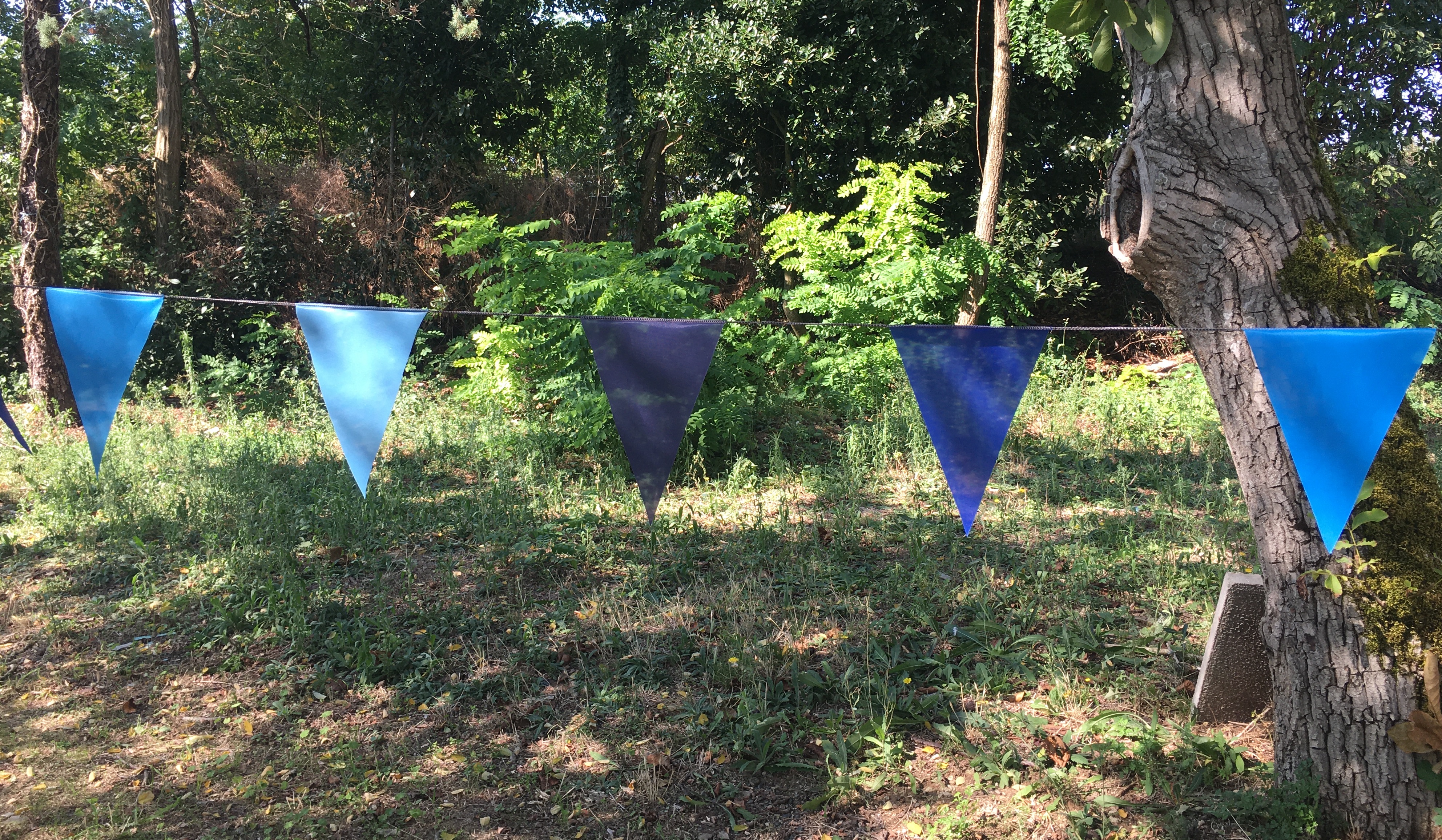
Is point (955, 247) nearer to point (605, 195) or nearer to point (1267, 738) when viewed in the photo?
point (1267, 738)

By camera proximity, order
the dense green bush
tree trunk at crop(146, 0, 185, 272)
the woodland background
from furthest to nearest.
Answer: tree trunk at crop(146, 0, 185, 272)
the woodland background
the dense green bush

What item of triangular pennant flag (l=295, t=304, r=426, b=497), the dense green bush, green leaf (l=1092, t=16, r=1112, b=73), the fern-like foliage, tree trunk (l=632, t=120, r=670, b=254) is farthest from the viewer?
tree trunk (l=632, t=120, r=670, b=254)

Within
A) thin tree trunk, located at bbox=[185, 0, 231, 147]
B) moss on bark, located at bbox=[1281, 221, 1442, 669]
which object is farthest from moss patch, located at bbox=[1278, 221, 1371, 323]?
thin tree trunk, located at bbox=[185, 0, 231, 147]

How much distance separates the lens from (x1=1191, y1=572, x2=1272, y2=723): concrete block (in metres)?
3.15

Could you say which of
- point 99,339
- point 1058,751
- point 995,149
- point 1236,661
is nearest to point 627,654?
point 1058,751

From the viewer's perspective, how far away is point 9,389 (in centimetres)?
941

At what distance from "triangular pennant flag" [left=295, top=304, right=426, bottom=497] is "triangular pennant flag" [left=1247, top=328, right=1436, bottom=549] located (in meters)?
3.10

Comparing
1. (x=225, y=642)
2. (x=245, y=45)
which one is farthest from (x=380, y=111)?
(x=225, y=642)

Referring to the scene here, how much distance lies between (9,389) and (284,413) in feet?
11.6

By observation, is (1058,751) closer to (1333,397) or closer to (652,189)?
(1333,397)

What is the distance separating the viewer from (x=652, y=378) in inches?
137

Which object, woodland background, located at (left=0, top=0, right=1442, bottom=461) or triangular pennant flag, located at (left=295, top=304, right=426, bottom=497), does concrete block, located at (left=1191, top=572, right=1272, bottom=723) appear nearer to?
triangular pennant flag, located at (left=295, top=304, right=426, bottom=497)

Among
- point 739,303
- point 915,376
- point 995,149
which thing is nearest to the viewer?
point 915,376

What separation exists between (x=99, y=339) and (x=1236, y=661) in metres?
5.09
